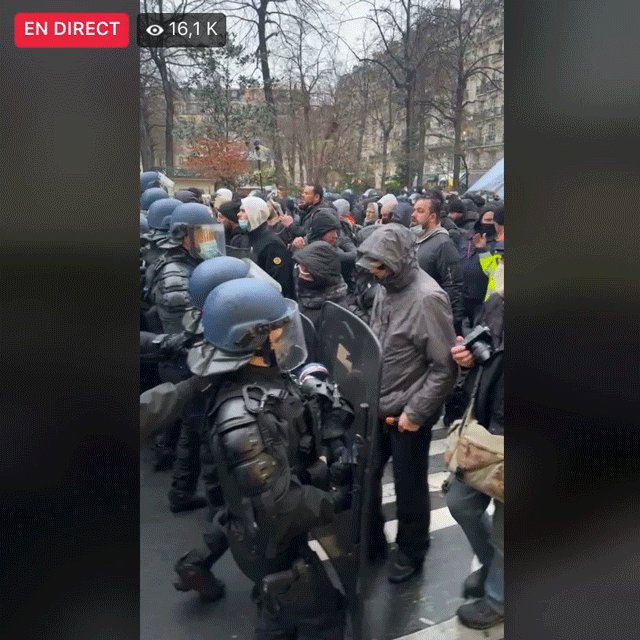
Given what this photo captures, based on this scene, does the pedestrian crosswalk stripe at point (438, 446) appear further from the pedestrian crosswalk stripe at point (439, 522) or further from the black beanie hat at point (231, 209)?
the black beanie hat at point (231, 209)

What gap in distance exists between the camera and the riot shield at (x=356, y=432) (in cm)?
194

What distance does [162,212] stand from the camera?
5.90 ft

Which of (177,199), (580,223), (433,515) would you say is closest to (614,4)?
(580,223)

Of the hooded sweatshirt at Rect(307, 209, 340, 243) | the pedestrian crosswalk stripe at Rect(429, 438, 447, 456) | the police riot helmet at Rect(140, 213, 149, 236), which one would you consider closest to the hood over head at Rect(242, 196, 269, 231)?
the hooded sweatshirt at Rect(307, 209, 340, 243)

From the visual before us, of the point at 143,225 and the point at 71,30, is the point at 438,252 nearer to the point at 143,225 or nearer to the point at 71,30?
the point at 143,225

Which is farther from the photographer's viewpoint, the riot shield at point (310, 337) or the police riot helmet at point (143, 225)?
the riot shield at point (310, 337)

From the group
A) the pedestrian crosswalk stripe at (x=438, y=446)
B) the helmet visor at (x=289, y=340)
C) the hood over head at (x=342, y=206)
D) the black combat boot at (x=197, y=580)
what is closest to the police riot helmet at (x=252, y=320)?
the helmet visor at (x=289, y=340)

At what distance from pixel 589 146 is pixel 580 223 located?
0.17 meters

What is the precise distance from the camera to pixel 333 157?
1908 millimetres

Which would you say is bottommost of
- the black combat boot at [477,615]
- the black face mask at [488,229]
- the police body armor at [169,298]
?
the black combat boot at [477,615]

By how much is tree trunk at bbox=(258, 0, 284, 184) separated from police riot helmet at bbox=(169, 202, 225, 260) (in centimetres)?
17

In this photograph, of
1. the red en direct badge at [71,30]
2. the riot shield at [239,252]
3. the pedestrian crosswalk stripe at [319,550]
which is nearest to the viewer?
the red en direct badge at [71,30]

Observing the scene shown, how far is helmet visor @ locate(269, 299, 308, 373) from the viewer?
1.90 m

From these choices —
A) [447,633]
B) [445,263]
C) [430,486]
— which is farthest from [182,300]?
[447,633]
